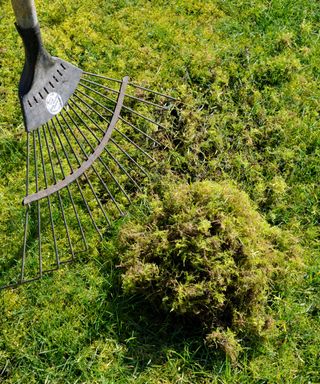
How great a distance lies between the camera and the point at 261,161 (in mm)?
3203

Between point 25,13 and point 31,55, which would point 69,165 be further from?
point 25,13

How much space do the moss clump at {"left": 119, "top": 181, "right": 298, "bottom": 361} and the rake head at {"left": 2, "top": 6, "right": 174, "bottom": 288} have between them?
268mm

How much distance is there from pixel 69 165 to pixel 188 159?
0.69 meters

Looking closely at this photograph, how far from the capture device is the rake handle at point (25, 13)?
2.28 m

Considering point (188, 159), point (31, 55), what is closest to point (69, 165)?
point (31, 55)

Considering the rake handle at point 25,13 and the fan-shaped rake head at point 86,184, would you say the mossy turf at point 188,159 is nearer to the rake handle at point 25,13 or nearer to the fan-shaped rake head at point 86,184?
the fan-shaped rake head at point 86,184

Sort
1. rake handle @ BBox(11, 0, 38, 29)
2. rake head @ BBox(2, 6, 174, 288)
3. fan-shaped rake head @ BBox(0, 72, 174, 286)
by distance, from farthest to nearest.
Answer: fan-shaped rake head @ BBox(0, 72, 174, 286)
rake head @ BBox(2, 6, 174, 288)
rake handle @ BBox(11, 0, 38, 29)

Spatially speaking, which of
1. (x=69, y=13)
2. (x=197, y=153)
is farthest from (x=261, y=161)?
(x=69, y=13)

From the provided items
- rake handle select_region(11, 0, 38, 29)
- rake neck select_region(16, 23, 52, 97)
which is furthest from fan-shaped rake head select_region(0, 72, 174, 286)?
rake handle select_region(11, 0, 38, 29)

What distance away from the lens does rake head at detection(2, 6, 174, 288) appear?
252 centimetres

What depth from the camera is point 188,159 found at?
3135 mm

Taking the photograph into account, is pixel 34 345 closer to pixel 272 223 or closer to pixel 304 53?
pixel 272 223

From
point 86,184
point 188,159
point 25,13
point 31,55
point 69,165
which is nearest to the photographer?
point 25,13

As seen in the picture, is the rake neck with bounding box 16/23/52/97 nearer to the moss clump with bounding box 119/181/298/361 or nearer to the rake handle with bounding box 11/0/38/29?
the rake handle with bounding box 11/0/38/29
